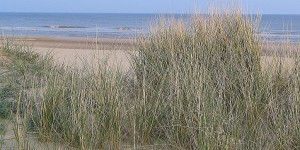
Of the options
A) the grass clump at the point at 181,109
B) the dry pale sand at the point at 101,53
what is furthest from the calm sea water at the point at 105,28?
the grass clump at the point at 181,109

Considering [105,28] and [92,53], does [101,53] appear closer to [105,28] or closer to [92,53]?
[92,53]

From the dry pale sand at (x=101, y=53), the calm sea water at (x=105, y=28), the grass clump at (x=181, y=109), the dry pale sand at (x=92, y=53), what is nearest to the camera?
the grass clump at (x=181, y=109)

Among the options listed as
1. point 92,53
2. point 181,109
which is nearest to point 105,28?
point 92,53

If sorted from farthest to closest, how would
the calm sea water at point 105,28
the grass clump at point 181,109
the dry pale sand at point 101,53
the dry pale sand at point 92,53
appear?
1. the calm sea water at point 105,28
2. the dry pale sand at point 92,53
3. the dry pale sand at point 101,53
4. the grass clump at point 181,109

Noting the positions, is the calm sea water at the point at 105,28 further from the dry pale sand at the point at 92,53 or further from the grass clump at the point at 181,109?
the grass clump at the point at 181,109

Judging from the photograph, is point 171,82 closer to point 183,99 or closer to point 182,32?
point 183,99

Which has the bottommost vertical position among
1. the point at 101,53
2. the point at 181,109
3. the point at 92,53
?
the point at 101,53

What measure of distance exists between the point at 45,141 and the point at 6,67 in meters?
3.60

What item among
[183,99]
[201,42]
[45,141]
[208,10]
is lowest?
[45,141]


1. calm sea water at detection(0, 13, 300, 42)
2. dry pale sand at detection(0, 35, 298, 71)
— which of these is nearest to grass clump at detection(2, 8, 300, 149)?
dry pale sand at detection(0, 35, 298, 71)

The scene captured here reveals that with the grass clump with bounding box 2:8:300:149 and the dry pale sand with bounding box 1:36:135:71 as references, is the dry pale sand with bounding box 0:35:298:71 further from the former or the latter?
the grass clump with bounding box 2:8:300:149

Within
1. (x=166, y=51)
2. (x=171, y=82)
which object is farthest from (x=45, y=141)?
(x=166, y=51)

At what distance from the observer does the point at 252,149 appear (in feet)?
10.6

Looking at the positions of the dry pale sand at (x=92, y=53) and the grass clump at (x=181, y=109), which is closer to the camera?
the grass clump at (x=181, y=109)
